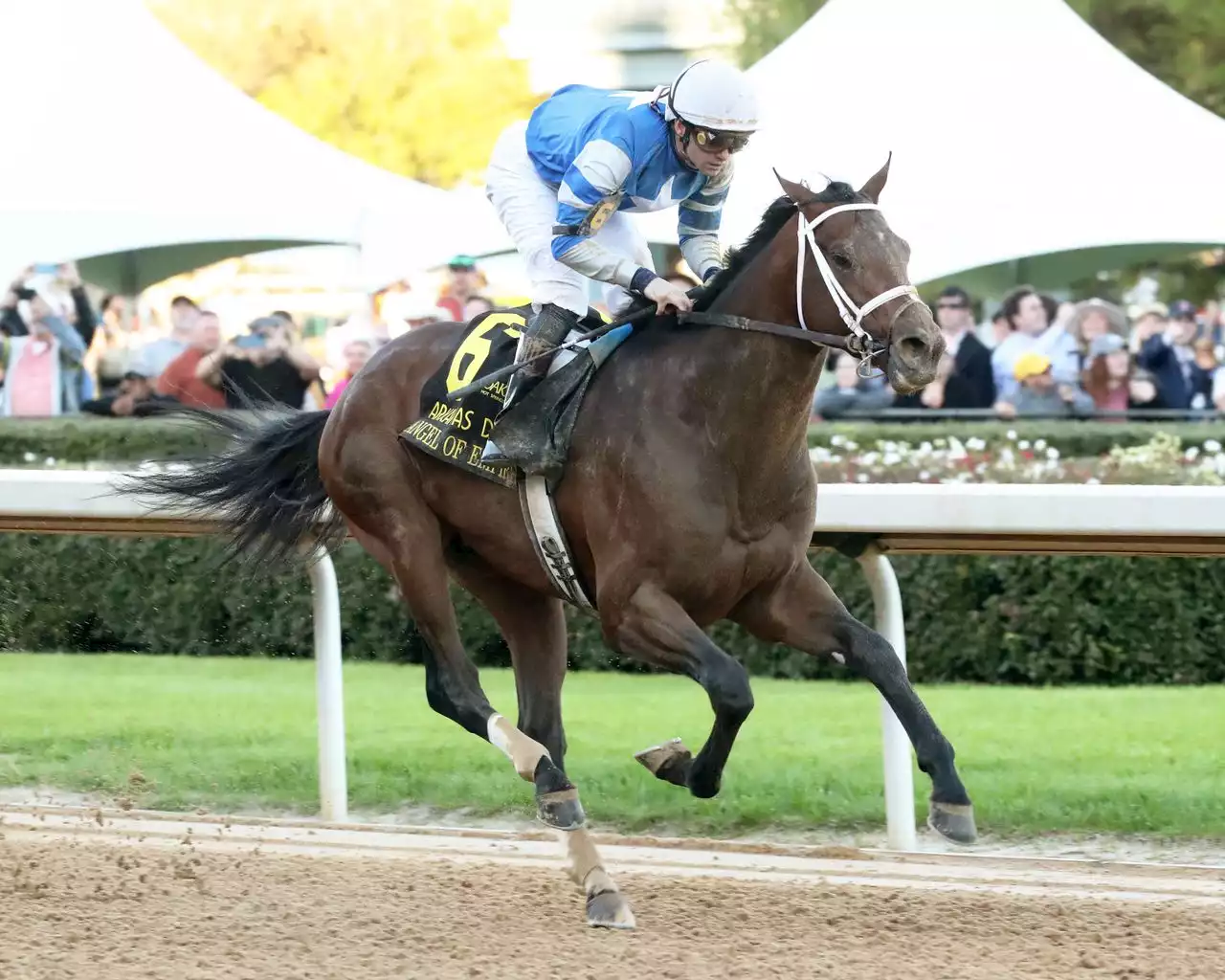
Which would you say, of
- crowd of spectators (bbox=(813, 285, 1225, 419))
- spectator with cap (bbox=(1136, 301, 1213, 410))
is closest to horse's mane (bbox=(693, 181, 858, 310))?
crowd of spectators (bbox=(813, 285, 1225, 419))

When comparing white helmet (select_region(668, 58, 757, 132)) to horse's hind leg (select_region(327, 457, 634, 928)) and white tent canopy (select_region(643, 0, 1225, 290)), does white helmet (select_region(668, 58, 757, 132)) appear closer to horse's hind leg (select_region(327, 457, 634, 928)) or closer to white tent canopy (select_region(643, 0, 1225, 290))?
horse's hind leg (select_region(327, 457, 634, 928))

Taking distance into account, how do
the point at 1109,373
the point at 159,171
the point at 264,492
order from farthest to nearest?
the point at 159,171 → the point at 1109,373 → the point at 264,492

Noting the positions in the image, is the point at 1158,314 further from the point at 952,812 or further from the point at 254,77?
the point at 254,77

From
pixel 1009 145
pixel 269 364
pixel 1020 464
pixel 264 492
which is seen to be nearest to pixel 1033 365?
pixel 1009 145

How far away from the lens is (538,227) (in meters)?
4.90

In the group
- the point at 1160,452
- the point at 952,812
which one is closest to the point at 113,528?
the point at 952,812

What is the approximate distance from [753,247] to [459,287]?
554 centimetres

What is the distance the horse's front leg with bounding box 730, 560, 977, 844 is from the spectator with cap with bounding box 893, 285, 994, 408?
594 centimetres

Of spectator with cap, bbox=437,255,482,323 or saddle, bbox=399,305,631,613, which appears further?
spectator with cap, bbox=437,255,482,323

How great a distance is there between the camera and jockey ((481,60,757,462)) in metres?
4.40

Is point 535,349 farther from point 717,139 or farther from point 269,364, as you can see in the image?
point 269,364

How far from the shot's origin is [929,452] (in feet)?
27.8

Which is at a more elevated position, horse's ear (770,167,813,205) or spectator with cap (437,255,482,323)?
spectator with cap (437,255,482,323)

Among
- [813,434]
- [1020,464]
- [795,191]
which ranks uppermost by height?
[795,191]
